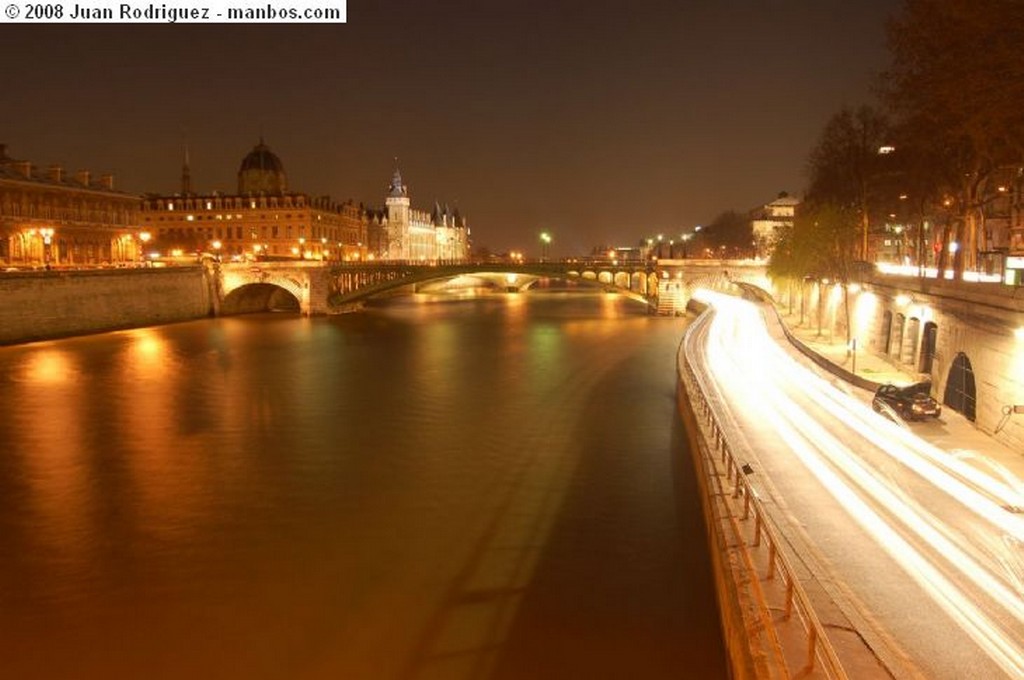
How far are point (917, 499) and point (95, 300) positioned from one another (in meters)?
63.1

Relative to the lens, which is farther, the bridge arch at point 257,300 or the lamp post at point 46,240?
the bridge arch at point 257,300

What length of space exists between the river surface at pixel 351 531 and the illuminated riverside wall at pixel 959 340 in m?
8.85

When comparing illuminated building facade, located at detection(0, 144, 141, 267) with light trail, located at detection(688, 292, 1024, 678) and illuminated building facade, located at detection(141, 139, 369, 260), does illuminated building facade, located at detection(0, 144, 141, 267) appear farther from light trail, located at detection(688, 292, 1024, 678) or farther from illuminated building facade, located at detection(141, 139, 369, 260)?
light trail, located at detection(688, 292, 1024, 678)

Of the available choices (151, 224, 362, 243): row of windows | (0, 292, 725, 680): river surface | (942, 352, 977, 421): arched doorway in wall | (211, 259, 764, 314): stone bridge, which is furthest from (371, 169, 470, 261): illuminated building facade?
(942, 352, 977, 421): arched doorway in wall

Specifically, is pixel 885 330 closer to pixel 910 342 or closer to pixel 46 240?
pixel 910 342

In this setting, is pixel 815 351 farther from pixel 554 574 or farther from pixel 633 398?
pixel 554 574

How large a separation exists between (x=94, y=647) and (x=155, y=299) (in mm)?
63336

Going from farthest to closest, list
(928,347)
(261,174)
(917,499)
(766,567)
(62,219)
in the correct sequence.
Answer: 1. (261,174)
2. (62,219)
3. (928,347)
4. (917,499)
5. (766,567)

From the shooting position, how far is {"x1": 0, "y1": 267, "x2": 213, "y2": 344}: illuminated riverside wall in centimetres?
5594

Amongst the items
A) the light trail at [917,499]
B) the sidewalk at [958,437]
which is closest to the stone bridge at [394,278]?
the sidewalk at [958,437]

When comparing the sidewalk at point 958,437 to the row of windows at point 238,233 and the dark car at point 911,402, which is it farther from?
the row of windows at point 238,233

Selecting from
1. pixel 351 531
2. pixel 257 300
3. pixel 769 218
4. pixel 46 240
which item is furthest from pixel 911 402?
pixel 769 218

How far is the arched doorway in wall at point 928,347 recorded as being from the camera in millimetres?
31781

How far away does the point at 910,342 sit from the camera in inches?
1363
